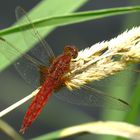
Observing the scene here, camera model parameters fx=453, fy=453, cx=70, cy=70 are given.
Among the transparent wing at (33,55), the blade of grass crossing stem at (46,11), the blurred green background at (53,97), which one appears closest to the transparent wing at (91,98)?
the transparent wing at (33,55)

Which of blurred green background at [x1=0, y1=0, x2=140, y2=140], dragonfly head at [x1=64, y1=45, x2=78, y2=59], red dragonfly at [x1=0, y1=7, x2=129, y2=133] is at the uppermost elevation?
blurred green background at [x1=0, y1=0, x2=140, y2=140]

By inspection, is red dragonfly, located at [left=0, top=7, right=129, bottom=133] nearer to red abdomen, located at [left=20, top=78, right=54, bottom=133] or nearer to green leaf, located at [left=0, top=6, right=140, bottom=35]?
red abdomen, located at [left=20, top=78, right=54, bottom=133]

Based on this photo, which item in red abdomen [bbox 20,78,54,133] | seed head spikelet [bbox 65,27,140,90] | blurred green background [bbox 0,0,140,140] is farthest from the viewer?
blurred green background [bbox 0,0,140,140]

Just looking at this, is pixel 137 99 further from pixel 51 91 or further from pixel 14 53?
pixel 14 53

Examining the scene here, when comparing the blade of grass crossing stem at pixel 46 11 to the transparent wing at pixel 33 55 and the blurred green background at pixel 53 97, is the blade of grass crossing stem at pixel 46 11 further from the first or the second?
the blurred green background at pixel 53 97

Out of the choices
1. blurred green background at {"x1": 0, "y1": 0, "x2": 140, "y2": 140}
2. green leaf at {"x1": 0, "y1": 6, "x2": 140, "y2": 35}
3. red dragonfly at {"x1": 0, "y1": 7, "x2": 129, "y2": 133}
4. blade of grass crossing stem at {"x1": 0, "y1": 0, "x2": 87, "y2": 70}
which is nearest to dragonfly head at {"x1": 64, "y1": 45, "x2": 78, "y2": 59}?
red dragonfly at {"x1": 0, "y1": 7, "x2": 129, "y2": 133}

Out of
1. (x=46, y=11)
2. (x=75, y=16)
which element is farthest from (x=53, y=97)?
(x=75, y=16)

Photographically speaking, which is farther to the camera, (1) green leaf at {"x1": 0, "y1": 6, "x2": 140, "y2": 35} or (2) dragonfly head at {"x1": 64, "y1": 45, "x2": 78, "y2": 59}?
(2) dragonfly head at {"x1": 64, "y1": 45, "x2": 78, "y2": 59}

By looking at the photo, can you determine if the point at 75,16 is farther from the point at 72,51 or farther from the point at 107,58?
the point at 72,51
